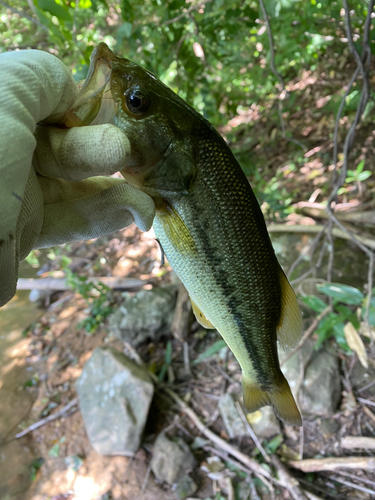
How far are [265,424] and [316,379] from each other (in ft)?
2.08

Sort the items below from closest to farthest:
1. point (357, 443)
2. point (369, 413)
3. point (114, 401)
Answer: point (357, 443), point (369, 413), point (114, 401)

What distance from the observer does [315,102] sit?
5746 mm

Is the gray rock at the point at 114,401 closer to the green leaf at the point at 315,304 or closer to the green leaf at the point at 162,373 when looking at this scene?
the green leaf at the point at 162,373

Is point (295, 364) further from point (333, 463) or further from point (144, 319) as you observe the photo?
point (144, 319)

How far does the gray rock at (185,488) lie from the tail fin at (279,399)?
1764 millimetres

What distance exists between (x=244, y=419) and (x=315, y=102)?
567 centimetres

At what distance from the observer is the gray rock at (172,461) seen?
2.75 m

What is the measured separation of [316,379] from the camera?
2.80m

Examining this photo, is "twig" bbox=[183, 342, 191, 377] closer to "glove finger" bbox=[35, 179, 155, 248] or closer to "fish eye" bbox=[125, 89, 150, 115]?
"glove finger" bbox=[35, 179, 155, 248]

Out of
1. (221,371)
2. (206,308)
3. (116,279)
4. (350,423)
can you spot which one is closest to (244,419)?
(221,371)

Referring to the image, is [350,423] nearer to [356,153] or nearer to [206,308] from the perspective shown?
[206,308]

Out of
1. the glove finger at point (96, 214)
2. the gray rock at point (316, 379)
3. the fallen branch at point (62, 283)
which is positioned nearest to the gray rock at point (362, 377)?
the gray rock at point (316, 379)

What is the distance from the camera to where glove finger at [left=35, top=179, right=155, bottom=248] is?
1.02 meters

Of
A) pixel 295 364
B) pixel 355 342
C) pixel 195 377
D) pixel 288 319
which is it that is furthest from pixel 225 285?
pixel 195 377
